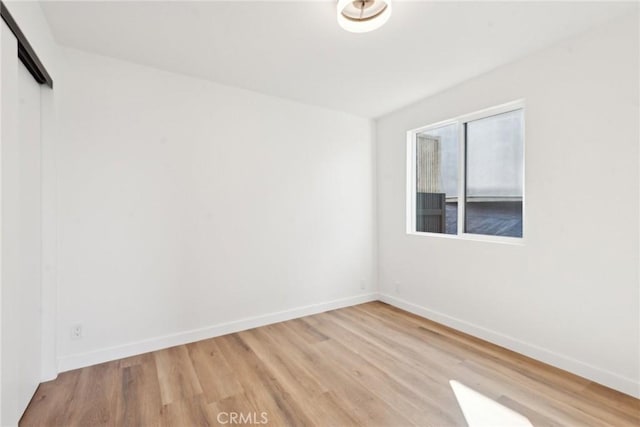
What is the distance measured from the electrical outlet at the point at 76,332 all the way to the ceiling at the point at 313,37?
2.25m

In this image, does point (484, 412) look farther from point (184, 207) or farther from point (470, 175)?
point (184, 207)

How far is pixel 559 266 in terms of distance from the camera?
93.6 inches

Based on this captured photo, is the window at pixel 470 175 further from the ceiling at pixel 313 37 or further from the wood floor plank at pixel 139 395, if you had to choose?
the wood floor plank at pixel 139 395

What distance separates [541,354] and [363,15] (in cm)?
295

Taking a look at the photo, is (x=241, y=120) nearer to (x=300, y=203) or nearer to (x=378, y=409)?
(x=300, y=203)

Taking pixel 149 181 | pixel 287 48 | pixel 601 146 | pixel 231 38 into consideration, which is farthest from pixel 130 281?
pixel 601 146

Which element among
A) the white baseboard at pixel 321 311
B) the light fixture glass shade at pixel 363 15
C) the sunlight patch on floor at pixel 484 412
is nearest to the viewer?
the sunlight patch on floor at pixel 484 412

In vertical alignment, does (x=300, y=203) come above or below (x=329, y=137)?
below

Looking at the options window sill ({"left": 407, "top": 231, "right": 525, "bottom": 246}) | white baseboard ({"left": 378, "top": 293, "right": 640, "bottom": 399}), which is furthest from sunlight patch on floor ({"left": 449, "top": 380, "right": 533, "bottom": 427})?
window sill ({"left": 407, "top": 231, "right": 525, "bottom": 246})

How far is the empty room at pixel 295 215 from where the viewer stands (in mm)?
1931

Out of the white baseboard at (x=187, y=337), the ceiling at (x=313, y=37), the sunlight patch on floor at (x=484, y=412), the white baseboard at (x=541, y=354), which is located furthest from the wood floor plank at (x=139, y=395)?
the white baseboard at (x=541, y=354)

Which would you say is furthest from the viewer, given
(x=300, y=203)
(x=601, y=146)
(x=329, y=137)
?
(x=329, y=137)

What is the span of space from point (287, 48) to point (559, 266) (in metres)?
2.80

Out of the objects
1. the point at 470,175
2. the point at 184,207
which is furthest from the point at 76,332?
the point at 470,175
